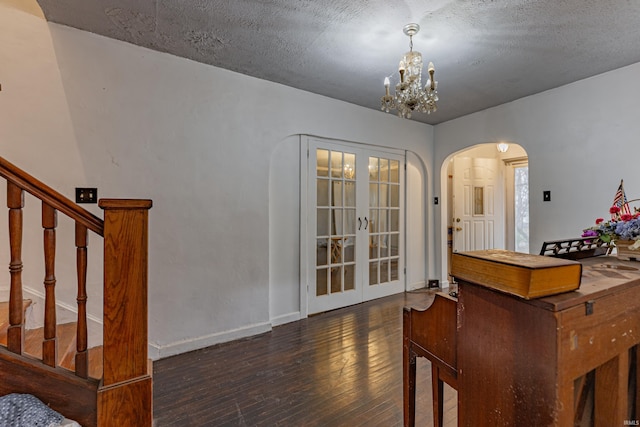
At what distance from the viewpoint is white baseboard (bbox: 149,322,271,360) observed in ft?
8.11

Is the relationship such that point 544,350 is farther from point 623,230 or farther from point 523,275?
point 623,230

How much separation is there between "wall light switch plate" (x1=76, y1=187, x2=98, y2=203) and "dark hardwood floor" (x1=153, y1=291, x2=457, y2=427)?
1368 mm

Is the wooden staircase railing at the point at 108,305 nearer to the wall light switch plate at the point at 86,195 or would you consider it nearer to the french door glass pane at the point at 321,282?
the wall light switch plate at the point at 86,195

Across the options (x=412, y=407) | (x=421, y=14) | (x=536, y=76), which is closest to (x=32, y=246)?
(x=412, y=407)

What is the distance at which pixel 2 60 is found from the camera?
2029mm

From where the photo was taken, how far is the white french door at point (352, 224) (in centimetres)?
350

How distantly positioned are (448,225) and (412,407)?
13.2ft

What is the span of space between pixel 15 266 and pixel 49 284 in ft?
0.45

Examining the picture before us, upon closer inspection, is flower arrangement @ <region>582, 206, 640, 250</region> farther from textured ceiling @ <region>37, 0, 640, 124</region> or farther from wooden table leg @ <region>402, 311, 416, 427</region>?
textured ceiling @ <region>37, 0, 640, 124</region>

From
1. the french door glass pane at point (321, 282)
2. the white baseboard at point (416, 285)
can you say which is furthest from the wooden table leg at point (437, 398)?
the white baseboard at point (416, 285)

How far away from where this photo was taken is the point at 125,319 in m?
1.33

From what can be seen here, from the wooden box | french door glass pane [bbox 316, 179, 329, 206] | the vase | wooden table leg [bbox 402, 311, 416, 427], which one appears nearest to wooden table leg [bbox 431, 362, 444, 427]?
wooden table leg [bbox 402, 311, 416, 427]

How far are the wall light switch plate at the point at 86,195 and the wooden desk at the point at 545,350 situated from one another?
258cm

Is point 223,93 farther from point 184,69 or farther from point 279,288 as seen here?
point 279,288
